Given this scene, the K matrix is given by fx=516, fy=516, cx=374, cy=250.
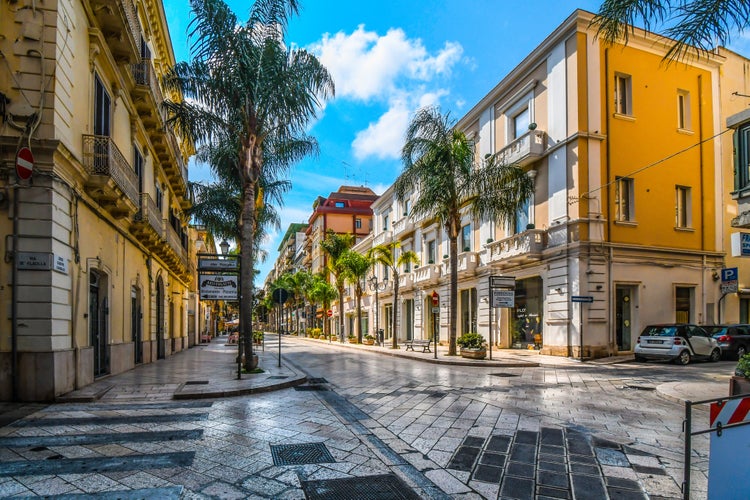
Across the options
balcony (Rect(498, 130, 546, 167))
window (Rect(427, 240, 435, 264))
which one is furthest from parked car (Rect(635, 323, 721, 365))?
window (Rect(427, 240, 435, 264))

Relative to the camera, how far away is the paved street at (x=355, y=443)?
4.59 meters

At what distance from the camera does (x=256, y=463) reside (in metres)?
5.23

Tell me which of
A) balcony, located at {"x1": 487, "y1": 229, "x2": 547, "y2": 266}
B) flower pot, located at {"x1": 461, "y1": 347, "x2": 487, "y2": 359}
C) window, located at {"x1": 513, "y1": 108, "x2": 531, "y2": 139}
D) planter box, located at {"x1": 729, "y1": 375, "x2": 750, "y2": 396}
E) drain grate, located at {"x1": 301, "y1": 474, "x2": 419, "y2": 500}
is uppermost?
window, located at {"x1": 513, "y1": 108, "x2": 531, "y2": 139}

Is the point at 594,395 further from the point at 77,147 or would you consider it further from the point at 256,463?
the point at 77,147

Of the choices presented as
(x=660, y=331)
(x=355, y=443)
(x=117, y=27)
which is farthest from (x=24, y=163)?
(x=660, y=331)

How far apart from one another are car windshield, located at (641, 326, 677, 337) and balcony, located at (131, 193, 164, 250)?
17217 mm

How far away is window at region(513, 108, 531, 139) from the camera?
2342 cm

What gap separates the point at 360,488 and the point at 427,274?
93.2 feet

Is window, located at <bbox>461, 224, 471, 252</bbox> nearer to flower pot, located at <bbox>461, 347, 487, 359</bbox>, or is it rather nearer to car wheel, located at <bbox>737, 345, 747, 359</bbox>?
flower pot, located at <bbox>461, 347, 487, 359</bbox>

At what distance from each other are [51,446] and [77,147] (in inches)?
274

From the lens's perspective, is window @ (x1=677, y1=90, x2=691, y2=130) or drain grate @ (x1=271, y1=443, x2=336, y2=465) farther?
window @ (x1=677, y1=90, x2=691, y2=130)

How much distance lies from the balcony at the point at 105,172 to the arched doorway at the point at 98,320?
5.71 feet

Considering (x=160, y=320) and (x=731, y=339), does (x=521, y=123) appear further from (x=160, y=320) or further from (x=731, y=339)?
(x=160, y=320)

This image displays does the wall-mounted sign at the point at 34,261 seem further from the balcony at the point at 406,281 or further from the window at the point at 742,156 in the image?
the balcony at the point at 406,281
